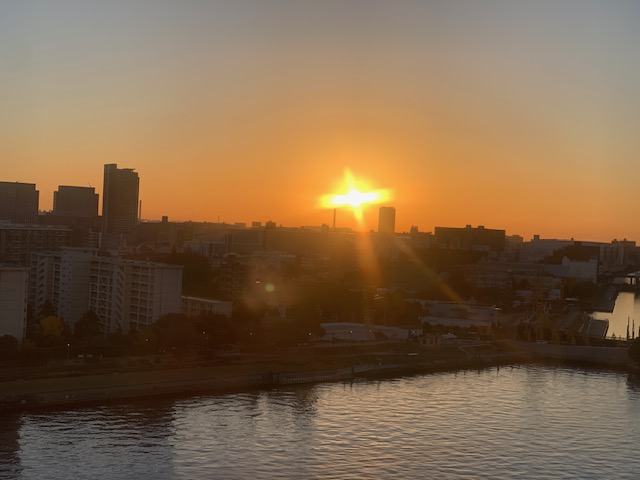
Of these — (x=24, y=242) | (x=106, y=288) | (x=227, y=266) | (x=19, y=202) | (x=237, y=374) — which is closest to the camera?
(x=237, y=374)

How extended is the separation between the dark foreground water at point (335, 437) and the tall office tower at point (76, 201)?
25.1 meters

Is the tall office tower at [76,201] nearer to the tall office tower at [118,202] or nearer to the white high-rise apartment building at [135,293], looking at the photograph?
the tall office tower at [118,202]

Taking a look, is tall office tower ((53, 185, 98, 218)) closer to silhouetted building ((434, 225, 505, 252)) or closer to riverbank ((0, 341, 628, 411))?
silhouetted building ((434, 225, 505, 252))

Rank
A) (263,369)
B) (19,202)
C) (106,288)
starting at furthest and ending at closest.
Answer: (19,202) → (106,288) → (263,369)

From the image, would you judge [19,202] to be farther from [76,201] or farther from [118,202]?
[76,201]

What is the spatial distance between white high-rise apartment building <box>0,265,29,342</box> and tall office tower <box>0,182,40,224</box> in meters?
17.9

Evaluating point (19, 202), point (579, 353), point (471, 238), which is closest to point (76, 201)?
point (19, 202)

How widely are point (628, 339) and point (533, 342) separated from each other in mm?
1529

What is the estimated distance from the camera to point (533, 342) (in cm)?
1396

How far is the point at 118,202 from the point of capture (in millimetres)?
31234

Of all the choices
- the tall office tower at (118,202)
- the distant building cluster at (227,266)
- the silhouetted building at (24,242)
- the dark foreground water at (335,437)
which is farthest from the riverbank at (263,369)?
the tall office tower at (118,202)

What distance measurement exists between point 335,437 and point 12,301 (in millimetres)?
4319

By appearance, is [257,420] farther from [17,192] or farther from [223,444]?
[17,192]

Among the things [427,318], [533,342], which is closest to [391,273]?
[427,318]
